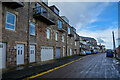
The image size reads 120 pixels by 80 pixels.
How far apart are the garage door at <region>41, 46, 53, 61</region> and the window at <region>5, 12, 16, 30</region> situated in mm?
6272

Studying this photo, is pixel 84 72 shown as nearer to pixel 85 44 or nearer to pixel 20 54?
pixel 20 54

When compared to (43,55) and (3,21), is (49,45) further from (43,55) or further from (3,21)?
(3,21)

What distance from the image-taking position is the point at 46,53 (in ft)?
55.6

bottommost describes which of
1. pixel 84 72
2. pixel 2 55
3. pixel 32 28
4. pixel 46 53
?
pixel 84 72

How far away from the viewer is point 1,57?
29.7ft

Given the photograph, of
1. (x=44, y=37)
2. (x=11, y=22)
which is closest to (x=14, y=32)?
(x=11, y=22)

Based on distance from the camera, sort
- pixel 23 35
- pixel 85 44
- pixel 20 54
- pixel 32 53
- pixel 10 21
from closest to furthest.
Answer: pixel 10 21 < pixel 20 54 < pixel 23 35 < pixel 32 53 < pixel 85 44

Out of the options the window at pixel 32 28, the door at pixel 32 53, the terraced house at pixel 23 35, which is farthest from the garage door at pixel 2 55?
the window at pixel 32 28

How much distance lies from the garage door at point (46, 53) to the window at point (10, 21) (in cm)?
627

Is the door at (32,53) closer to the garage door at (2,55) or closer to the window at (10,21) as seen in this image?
the window at (10,21)

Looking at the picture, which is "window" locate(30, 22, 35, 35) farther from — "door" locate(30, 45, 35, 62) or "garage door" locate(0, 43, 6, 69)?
"garage door" locate(0, 43, 6, 69)

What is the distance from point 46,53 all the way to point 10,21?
828cm

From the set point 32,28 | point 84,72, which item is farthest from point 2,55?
point 84,72

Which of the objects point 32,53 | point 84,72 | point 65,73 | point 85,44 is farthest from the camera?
point 85,44
